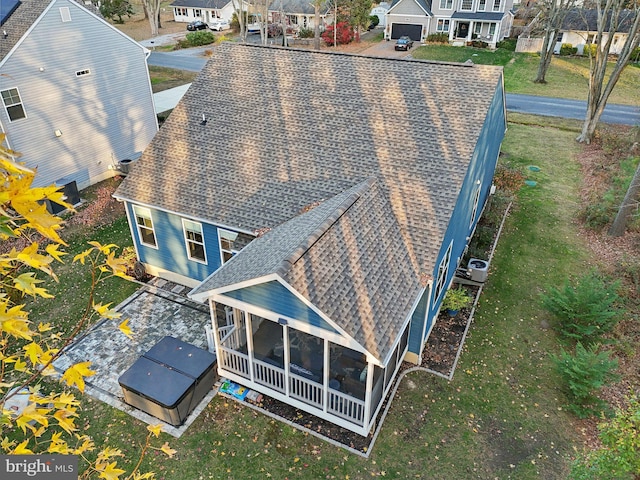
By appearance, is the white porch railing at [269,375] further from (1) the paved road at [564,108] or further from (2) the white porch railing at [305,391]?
(1) the paved road at [564,108]

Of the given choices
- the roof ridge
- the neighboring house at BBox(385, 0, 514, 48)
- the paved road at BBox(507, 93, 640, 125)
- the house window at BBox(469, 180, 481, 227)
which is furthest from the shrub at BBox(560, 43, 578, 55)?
the roof ridge

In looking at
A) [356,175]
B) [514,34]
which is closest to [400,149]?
[356,175]

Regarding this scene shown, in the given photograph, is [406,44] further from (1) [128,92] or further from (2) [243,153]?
(2) [243,153]

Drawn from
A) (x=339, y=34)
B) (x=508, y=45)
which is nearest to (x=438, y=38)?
(x=508, y=45)

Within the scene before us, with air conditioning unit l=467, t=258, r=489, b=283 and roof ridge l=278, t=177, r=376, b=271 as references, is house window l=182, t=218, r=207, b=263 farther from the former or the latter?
air conditioning unit l=467, t=258, r=489, b=283

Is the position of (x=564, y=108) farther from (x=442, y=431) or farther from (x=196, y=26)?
(x=196, y=26)

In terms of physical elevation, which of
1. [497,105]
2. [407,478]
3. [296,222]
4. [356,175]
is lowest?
[407,478]

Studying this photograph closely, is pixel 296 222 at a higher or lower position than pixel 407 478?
higher
